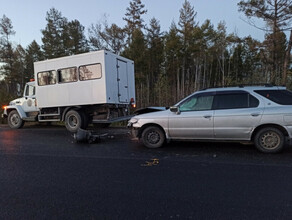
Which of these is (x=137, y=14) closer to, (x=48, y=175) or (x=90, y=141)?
(x=90, y=141)

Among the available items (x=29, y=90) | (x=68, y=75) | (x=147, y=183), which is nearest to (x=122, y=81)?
(x=68, y=75)

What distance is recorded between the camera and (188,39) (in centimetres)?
2675

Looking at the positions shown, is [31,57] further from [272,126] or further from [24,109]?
[272,126]

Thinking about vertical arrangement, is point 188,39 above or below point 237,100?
above

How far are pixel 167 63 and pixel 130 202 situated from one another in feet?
78.9

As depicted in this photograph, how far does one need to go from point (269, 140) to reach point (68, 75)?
825 centimetres

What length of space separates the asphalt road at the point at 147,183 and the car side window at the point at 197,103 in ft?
3.77

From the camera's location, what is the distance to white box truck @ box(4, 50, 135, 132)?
9.55 meters

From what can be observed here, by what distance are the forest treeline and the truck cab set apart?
4.96 meters

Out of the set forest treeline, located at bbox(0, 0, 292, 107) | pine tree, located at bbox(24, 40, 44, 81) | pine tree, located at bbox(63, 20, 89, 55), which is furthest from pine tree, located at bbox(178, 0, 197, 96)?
pine tree, located at bbox(24, 40, 44, 81)

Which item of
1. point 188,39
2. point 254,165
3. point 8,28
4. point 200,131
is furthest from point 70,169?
point 8,28

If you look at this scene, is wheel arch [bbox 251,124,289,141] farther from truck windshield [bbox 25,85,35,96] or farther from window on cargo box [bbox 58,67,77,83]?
truck windshield [bbox 25,85,35,96]

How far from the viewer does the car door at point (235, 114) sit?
5.72 metres

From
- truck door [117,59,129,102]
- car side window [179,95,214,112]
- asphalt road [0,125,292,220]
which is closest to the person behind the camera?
asphalt road [0,125,292,220]
